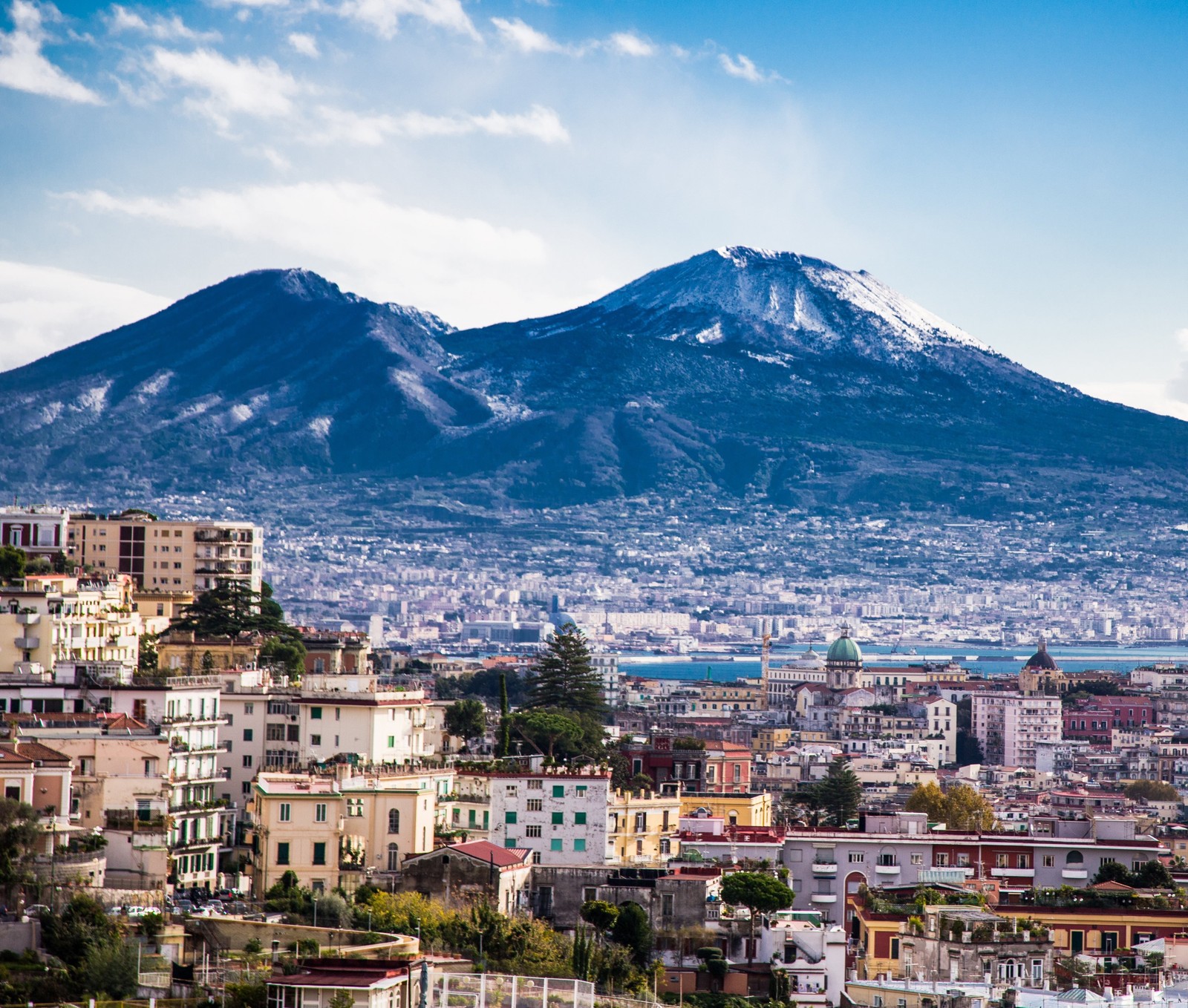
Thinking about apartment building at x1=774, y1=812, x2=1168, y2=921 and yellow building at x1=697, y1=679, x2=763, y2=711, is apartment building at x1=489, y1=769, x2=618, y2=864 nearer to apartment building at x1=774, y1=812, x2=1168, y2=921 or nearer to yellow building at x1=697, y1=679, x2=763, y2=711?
apartment building at x1=774, y1=812, x2=1168, y2=921

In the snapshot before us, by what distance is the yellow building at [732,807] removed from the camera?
192ft

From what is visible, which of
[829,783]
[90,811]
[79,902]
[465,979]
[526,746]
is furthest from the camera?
[829,783]

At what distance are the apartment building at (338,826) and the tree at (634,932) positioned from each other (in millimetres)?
3644

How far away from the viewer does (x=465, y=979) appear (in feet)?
108

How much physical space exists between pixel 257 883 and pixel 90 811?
282 cm

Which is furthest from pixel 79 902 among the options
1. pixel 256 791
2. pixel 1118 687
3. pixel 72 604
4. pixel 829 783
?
pixel 1118 687

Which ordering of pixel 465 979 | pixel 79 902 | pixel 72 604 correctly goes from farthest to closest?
pixel 72 604
pixel 79 902
pixel 465 979

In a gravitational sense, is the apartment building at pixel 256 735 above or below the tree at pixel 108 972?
above

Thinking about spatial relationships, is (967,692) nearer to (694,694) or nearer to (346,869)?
(694,694)

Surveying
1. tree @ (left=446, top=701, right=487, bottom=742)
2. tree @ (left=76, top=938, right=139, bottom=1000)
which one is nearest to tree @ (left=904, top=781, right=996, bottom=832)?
tree @ (left=446, top=701, right=487, bottom=742)

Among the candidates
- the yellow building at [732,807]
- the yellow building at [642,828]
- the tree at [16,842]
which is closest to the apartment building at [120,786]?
the tree at [16,842]

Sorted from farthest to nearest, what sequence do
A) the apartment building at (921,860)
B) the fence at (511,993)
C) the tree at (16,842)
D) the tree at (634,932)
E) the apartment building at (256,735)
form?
the apartment building at (921,860) → the apartment building at (256,735) → the tree at (634,932) → the tree at (16,842) → the fence at (511,993)

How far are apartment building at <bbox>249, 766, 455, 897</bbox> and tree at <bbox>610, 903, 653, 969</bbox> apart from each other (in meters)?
3.64

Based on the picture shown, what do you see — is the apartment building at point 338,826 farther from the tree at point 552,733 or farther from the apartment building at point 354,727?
the tree at point 552,733
